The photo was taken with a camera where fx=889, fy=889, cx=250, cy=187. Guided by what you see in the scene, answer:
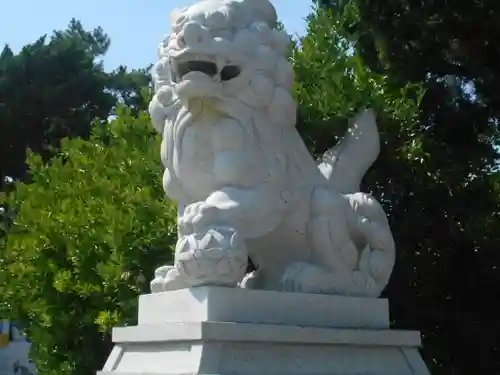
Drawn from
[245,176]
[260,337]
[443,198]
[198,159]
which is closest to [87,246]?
[443,198]

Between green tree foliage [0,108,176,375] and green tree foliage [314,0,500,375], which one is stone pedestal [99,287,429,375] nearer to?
green tree foliage [0,108,176,375]

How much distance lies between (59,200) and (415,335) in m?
4.00

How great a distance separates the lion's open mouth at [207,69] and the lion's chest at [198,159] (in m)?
0.23

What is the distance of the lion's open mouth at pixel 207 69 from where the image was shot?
13.1 ft

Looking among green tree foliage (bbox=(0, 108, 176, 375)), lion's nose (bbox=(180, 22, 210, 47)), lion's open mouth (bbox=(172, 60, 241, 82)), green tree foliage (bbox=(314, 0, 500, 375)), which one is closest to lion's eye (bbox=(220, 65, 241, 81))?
lion's open mouth (bbox=(172, 60, 241, 82))

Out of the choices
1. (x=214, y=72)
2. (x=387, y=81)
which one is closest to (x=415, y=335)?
(x=214, y=72)

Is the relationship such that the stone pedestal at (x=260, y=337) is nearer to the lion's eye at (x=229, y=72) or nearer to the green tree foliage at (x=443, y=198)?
the lion's eye at (x=229, y=72)

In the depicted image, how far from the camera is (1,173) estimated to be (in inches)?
631

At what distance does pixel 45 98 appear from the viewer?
613 inches

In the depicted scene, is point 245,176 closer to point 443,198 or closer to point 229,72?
point 229,72

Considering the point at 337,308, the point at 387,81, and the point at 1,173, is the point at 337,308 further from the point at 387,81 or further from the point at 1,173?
the point at 1,173

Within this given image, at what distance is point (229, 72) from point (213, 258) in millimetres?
873

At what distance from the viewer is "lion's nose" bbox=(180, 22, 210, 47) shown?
3.92 meters

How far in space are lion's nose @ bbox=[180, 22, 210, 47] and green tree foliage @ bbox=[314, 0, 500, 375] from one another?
2.99 metres
